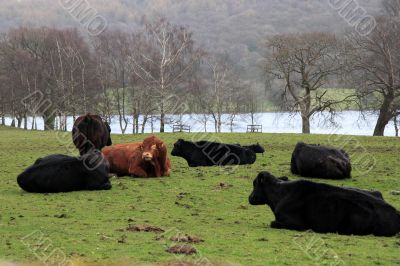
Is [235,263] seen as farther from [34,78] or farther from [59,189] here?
[34,78]

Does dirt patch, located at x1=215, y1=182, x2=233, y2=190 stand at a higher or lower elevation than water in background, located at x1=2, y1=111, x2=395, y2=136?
lower

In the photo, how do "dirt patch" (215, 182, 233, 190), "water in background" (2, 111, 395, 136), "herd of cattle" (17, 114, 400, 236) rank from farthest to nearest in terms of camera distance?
"water in background" (2, 111, 395, 136)
"dirt patch" (215, 182, 233, 190)
"herd of cattle" (17, 114, 400, 236)

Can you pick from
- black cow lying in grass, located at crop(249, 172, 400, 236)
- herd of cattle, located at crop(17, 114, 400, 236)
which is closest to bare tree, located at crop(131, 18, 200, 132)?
herd of cattle, located at crop(17, 114, 400, 236)

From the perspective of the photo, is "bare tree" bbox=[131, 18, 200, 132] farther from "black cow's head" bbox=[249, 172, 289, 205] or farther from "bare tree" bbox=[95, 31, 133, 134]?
"black cow's head" bbox=[249, 172, 289, 205]

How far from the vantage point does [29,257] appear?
23.2 ft

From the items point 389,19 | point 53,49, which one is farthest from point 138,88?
point 389,19

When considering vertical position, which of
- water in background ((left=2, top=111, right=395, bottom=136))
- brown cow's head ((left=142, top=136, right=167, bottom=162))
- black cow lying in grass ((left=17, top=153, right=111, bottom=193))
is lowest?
black cow lying in grass ((left=17, top=153, right=111, bottom=193))

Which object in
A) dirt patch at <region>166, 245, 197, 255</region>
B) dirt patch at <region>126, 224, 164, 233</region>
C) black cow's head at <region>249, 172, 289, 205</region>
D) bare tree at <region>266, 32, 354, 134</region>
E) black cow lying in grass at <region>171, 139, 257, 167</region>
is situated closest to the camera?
dirt patch at <region>166, 245, 197, 255</region>

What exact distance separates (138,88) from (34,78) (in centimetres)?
1271

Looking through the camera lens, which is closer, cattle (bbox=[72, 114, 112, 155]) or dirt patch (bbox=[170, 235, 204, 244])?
dirt patch (bbox=[170, 235, 204, 244])

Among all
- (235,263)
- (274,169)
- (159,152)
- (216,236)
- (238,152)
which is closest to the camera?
(235,263)

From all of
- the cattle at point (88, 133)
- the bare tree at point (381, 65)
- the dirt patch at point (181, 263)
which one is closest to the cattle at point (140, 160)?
the cattle at point (88, 133)

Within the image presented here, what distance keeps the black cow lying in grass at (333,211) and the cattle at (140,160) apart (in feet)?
22.6

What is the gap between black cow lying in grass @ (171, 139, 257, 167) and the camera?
63.9 feet
